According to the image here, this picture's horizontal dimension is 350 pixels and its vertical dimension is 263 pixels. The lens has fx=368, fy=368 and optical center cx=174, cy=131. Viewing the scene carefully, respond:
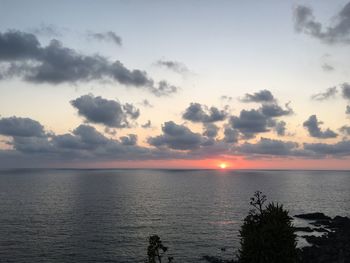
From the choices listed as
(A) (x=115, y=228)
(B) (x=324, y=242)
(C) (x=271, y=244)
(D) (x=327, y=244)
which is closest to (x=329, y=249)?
(D) (x=327, y=244)

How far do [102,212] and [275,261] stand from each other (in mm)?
110091

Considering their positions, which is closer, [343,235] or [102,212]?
[343,235]

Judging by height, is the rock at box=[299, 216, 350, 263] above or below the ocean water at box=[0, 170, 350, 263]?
above

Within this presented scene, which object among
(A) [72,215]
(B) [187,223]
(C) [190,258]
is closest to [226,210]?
(B) [187,223]

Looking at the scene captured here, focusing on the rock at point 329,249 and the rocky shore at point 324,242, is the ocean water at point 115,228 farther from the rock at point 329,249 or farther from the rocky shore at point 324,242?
the rock at point 329,249

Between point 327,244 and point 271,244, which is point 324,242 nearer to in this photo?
point 327,244

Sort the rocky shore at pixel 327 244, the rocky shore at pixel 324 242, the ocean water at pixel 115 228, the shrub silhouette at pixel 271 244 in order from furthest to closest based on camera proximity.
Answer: the ocean water at pixel 115 228, the rocky shore at pixel 324 242, the rocky shore at pixel 327 244, the shrub silhouette at pixel 271 244

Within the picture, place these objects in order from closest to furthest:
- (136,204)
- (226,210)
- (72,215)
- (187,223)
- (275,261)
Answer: (275,261) < (187,223) < (72,215) < (226,210) < (136,204)

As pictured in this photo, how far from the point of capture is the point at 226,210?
161 meters

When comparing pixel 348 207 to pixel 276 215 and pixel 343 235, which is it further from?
pixel 276 215

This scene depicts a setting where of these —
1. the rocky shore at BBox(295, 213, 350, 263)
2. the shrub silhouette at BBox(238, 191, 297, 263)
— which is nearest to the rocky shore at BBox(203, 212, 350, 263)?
the rocky shore at BBox(295, 213, 350, 263)

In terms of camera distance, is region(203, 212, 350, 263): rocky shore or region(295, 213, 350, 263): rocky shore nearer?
region(295, 213, 350, 263): rocky shore

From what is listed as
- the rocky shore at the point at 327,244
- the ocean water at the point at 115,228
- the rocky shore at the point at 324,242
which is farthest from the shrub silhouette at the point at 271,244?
the ocean water at the point at 115,228

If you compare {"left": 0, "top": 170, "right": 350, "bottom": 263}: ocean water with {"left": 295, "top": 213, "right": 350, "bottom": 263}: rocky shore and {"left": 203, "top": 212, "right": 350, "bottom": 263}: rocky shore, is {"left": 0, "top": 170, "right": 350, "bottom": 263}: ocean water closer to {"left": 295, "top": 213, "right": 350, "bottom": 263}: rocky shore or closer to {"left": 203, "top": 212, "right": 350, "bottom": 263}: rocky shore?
{"left": 203, "top": 212, "right": 350, "bottom": 263}: rocky shore
